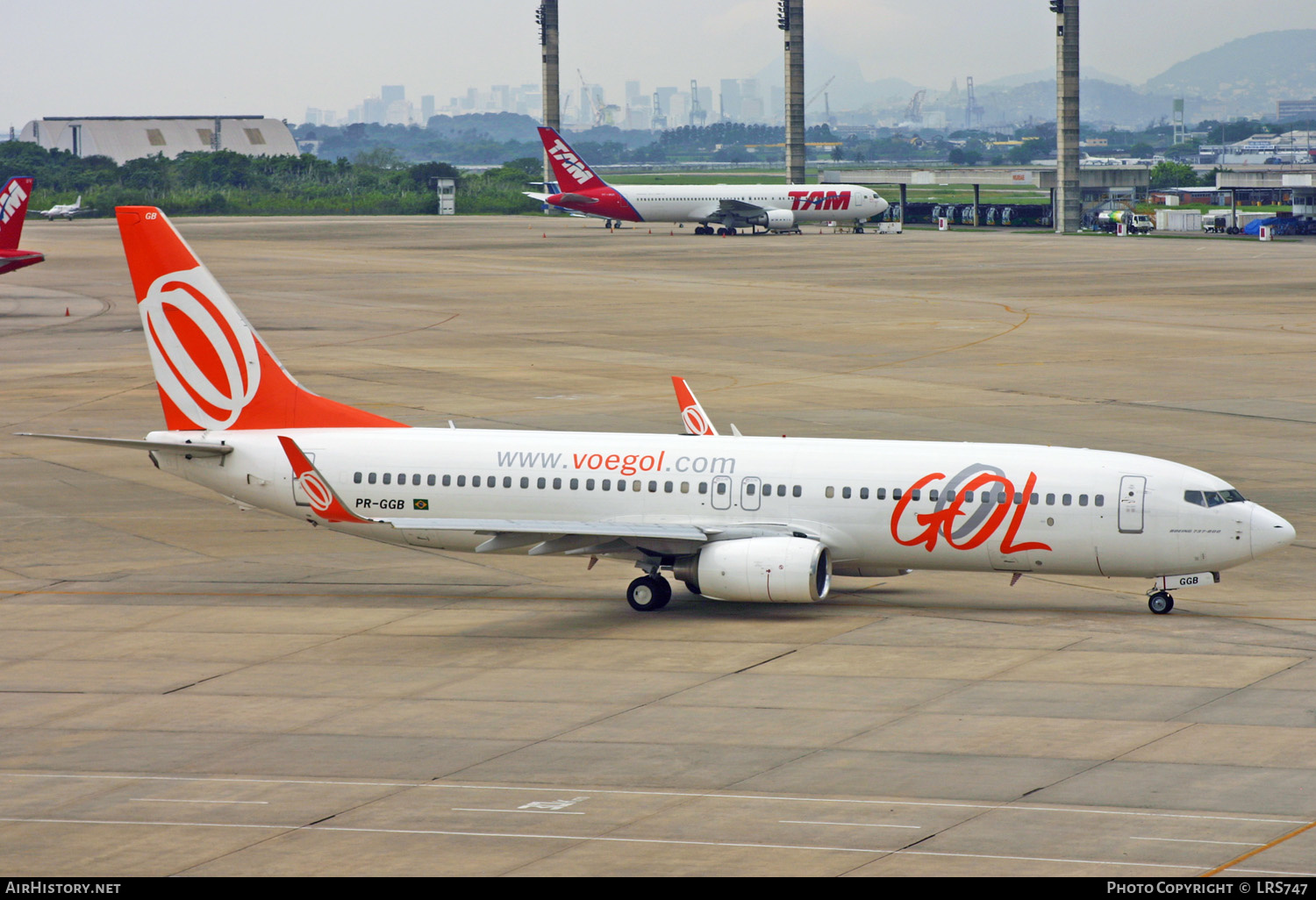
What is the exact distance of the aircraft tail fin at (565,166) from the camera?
161 metres

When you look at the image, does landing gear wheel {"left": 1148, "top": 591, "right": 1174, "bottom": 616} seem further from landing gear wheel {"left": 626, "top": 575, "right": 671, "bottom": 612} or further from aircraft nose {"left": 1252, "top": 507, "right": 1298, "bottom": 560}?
landing gear wheel {"left": 626, "top": 575, "right": 671, "bottom": 612}

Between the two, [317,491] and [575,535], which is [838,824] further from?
A: [317,491]

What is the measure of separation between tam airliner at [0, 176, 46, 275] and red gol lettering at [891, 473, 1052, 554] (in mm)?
76015

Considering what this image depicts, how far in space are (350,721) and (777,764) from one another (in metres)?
7.54

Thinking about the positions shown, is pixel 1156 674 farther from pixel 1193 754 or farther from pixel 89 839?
pixel 89 839

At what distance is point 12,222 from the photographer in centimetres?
9900

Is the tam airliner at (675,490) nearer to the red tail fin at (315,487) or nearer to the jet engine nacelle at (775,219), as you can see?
the red tail fin at (315,487)

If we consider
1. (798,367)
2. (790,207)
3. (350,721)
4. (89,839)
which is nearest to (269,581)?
(350,721)

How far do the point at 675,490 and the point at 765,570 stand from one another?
3.16 metres

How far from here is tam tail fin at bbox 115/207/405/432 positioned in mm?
37656

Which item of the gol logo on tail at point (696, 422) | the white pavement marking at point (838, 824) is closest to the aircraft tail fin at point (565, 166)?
the gol logo on tail at point (696, 422)

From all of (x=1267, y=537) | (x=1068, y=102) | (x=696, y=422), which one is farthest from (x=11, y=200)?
(x=1068, y=102)

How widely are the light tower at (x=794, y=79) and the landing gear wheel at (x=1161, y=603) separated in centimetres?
16117

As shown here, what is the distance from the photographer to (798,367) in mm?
73625
